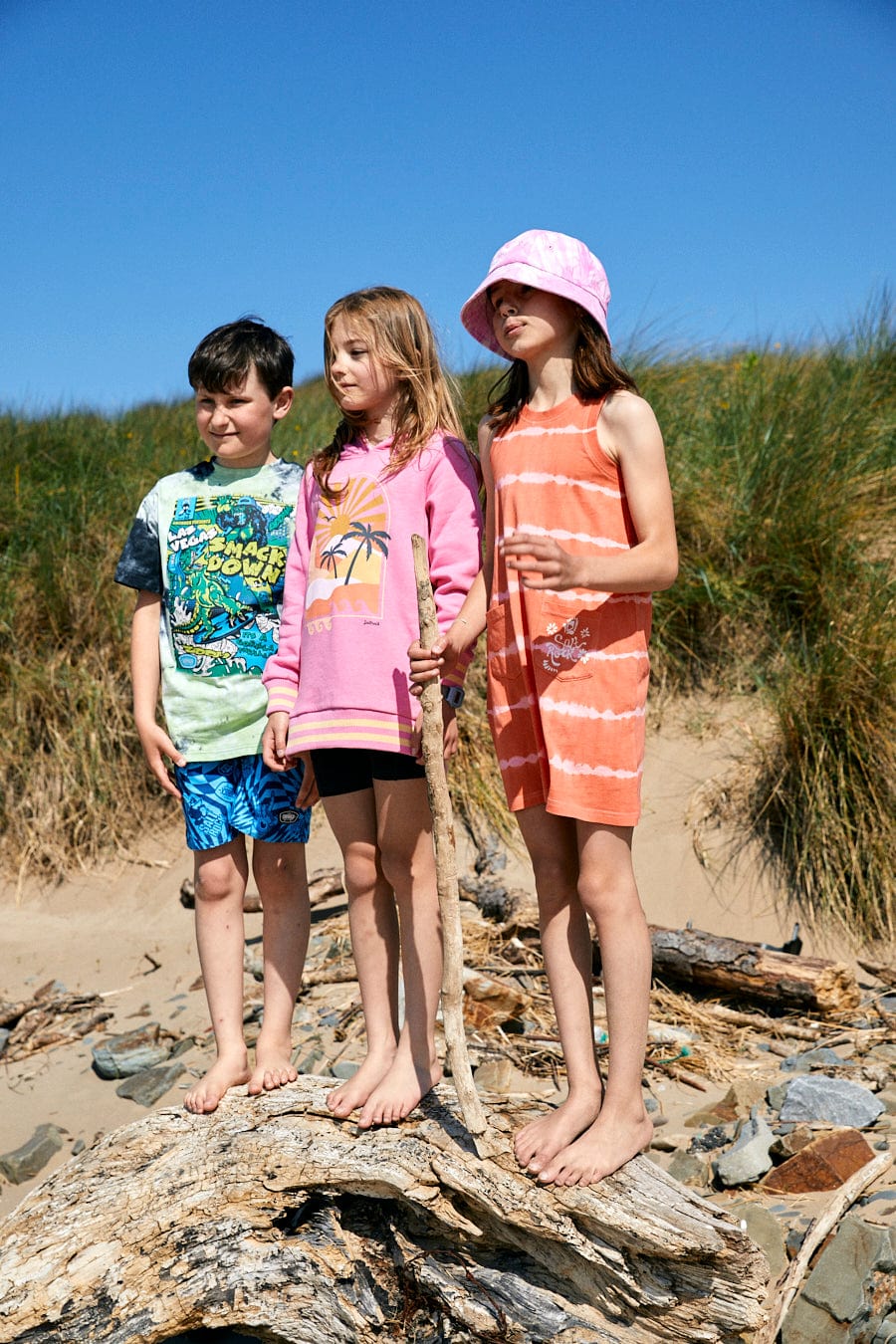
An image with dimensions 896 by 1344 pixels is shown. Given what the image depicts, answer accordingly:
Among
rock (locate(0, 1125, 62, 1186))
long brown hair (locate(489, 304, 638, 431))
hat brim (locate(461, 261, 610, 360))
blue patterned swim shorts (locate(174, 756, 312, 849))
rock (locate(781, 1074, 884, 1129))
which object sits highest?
hat brim (locate(461, 261, 610, 360))

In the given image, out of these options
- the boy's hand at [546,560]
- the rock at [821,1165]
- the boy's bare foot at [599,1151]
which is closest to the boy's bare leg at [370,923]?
the boy's bare foot at [599,1151]

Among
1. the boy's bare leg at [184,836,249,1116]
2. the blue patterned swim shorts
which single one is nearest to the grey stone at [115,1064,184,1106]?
the boy's bare leg at [184,836,249,1116]

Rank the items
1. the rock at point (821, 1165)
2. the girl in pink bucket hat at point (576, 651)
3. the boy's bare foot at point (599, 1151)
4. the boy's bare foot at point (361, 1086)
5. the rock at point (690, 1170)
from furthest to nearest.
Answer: the rock at point (690, 1170), the rock at point (821, 1165), the boy's bare foot at point (361, 1086), the girl in pink bucket hat at point (576, 651), the boy's bare foot at point (599, 1151)

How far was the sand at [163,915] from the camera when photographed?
15.4ft

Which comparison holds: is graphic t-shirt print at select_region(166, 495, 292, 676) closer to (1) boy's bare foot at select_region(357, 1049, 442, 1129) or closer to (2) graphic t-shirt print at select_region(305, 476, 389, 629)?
(2) graphic t-shirt print at select_region(305, 476, 389, 629)

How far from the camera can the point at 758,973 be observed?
172 inches

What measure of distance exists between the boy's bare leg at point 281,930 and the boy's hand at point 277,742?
0.28 m

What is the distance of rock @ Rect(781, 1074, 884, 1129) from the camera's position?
3494mm

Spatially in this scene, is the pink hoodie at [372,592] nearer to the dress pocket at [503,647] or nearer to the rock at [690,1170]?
the dress pocket at [503,647]

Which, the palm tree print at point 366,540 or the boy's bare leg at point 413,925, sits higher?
the palm tree print at point 366,540

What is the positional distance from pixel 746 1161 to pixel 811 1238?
486mm

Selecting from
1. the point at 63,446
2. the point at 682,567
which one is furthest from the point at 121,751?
the point at 682,567

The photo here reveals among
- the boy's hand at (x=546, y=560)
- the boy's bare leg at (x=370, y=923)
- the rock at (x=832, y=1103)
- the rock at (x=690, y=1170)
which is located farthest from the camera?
the rock at (x=832, y=1103)

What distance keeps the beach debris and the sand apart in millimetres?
66
